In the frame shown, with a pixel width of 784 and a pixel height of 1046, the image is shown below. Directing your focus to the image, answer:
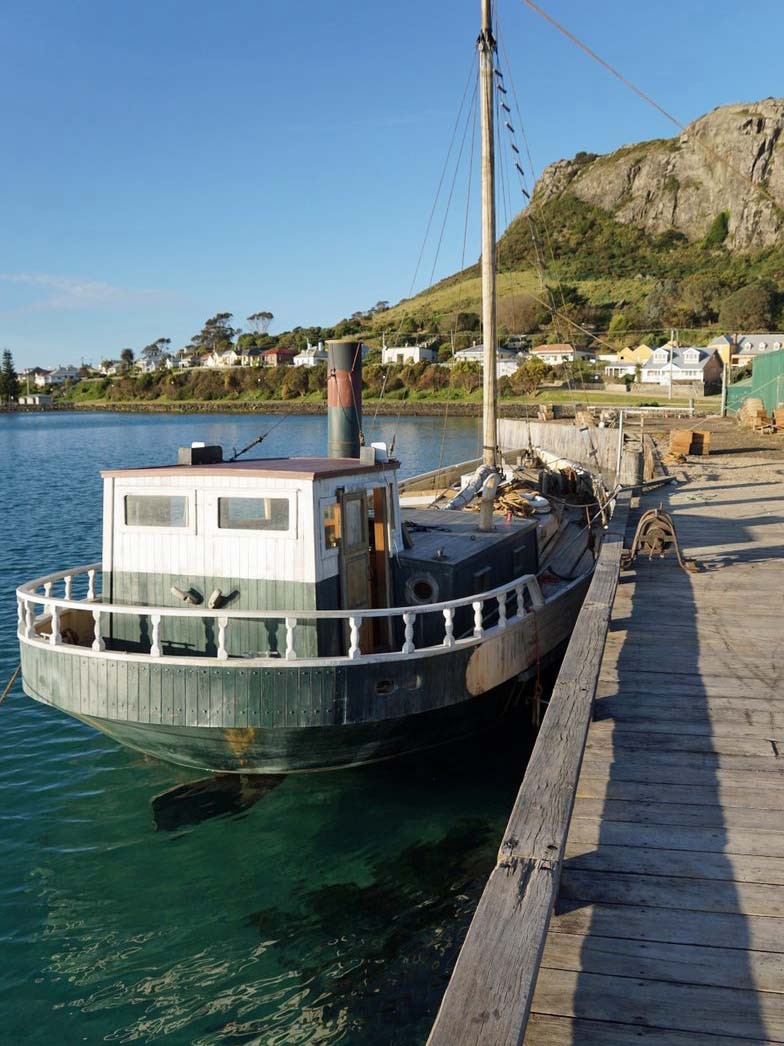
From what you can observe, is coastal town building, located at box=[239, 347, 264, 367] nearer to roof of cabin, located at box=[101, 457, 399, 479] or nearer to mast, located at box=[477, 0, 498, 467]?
mast, located at box=[477, 0, 498, 467]

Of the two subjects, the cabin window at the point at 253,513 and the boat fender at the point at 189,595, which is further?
the boat fender at the point at 189,595

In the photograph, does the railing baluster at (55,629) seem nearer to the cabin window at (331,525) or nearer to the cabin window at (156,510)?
the cabin window at (156,510)

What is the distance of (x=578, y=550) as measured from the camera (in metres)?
15.0

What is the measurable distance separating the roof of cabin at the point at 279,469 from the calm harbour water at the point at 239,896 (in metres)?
3.51

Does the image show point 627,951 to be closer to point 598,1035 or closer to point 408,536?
point 598,1035

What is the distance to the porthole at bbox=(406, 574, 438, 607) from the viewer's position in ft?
33.3

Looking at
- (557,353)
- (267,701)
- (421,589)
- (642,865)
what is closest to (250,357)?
(557,353)

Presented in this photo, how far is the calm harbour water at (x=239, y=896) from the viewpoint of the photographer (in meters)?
6.48

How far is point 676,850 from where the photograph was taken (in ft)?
16.6

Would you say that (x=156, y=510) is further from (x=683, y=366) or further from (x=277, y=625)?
(x=683, y=366)

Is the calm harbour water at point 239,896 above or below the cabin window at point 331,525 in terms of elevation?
below

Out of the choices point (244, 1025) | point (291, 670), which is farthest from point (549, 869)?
point (291, 670)

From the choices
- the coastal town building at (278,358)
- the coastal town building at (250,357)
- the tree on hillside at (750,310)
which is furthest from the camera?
the coastal town building at (250,357)

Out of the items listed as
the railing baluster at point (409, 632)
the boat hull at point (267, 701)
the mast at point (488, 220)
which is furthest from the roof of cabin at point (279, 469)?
the mast at point (488, 220)
